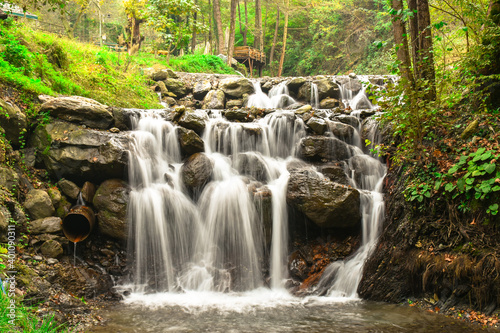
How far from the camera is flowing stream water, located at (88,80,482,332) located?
16.6 ft

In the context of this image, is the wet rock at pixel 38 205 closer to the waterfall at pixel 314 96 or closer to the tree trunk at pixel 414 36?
the tree trunk at pixel 414 36

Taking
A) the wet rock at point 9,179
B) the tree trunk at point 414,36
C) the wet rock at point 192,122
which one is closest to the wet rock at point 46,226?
the wet rock at point 9,179

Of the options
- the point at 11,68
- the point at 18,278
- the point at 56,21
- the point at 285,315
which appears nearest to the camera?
the point at 18,278

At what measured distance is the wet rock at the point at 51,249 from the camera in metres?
6.00

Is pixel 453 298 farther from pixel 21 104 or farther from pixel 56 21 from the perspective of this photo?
pixel 56 21

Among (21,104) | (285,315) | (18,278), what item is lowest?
(285,315)

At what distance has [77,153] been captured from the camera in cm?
735

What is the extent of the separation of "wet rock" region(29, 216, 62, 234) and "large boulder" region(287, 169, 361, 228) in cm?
460

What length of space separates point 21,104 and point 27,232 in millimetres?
3222

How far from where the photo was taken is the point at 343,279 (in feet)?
21.0

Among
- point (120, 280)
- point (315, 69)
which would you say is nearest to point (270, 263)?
point (120, 280)

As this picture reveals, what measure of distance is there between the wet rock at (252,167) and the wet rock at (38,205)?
13.7 feet

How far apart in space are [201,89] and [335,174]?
10036 mm

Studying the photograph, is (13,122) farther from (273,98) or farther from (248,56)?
(248,56)
